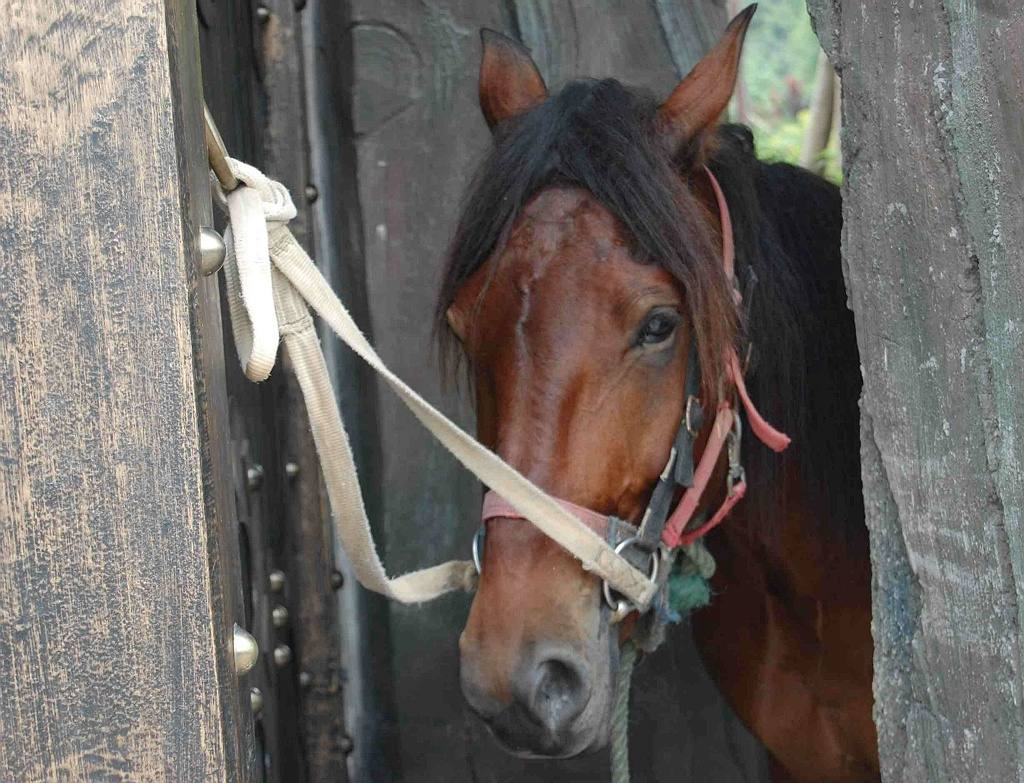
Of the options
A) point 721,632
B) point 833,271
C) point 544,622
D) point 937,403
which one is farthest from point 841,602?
point 937,403

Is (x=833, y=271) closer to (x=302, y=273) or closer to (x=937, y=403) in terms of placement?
(x=937, y=403)

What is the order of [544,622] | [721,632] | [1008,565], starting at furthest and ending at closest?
1. [721,632]
2. [544,622]
3. [1008,565]

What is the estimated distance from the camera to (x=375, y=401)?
2.27 metres

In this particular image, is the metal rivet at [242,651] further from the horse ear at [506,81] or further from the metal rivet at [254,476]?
the horse ear at [506,81]

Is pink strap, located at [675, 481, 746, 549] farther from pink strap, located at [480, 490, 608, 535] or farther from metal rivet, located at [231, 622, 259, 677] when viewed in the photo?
metal rivet, located at [231, 622, 259, 677]

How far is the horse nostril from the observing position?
1246 millimetres

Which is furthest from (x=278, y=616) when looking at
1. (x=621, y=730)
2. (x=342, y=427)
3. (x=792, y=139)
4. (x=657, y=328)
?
(x=792, y=139)

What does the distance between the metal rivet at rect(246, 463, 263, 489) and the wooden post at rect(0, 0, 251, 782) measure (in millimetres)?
997

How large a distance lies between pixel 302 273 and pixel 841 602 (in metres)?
1.06

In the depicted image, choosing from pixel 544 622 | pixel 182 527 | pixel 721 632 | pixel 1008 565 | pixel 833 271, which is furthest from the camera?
pixel 721 632

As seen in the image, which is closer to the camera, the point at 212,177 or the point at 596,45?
the point at 212,177

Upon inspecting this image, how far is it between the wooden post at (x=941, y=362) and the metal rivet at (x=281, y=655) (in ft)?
3.61

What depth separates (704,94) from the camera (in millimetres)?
1520

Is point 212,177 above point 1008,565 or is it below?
above
